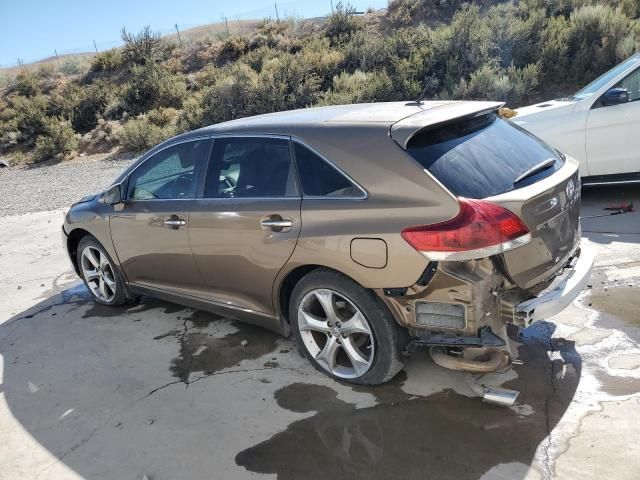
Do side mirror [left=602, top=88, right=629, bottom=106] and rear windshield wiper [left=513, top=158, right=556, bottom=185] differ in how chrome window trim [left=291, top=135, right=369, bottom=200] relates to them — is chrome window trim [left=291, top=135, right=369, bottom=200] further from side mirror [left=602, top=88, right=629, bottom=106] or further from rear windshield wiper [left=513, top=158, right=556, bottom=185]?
side mirror [left=602, top=88, right=629, bottom=106]

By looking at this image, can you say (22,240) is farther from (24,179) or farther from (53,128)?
(53,128)

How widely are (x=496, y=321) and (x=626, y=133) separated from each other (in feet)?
14.6

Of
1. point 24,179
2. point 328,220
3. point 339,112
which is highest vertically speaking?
point 339,112

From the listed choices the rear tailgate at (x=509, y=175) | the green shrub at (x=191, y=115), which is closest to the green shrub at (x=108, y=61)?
the green shrub at (x=191, y=115)

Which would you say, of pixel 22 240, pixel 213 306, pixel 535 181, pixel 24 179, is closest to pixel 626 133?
pixel 535 181

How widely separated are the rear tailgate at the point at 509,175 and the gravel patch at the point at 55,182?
9.42 meters

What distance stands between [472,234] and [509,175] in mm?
609

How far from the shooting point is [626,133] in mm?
6305

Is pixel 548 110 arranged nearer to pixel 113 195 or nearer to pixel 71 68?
pixel 113 195

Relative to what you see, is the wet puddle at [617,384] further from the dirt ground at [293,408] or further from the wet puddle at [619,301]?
the wet puddle at [619,301]

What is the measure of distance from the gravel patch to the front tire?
595 cm

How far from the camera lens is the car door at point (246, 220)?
143 inches

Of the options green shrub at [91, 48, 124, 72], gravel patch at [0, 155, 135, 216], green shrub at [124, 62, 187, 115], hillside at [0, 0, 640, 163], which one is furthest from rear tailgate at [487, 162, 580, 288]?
green shrub at [91, 48, 124, 72]

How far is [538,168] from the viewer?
11.3ft
